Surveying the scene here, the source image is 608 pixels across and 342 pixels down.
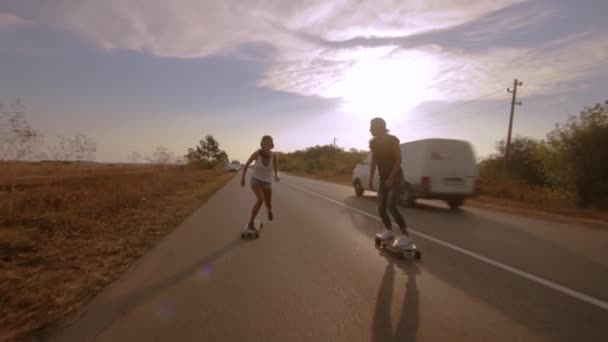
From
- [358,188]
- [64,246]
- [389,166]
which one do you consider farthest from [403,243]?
[358,188]

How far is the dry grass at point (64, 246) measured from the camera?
9.87 ft

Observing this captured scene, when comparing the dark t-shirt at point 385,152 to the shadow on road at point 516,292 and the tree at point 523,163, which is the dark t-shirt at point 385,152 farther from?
the tree at point 523,163

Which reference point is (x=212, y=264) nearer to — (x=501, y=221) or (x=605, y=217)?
(x=501, y=221)

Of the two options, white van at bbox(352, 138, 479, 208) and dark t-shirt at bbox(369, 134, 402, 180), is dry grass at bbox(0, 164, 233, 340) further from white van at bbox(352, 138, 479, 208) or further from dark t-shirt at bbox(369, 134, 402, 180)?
white van at bbox(352, 138, 479, 208)

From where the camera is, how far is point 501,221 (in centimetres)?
840

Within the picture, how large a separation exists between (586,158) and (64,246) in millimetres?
18661

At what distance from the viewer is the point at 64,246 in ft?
16.9

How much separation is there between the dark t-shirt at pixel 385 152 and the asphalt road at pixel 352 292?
1337 millimetres

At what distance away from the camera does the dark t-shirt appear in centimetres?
510

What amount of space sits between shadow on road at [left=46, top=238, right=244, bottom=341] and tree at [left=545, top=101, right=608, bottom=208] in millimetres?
16883

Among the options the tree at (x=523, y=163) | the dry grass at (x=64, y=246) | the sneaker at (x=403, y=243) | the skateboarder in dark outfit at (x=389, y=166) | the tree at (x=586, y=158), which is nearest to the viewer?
the dry grass at (x=64, y=246)

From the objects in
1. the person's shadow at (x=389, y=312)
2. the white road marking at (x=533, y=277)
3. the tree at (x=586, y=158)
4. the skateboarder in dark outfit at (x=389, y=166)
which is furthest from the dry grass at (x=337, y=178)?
the person's shadow at (x=389, y=312)

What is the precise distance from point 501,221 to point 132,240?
8.73m

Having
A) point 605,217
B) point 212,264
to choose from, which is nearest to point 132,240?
point 212,264
